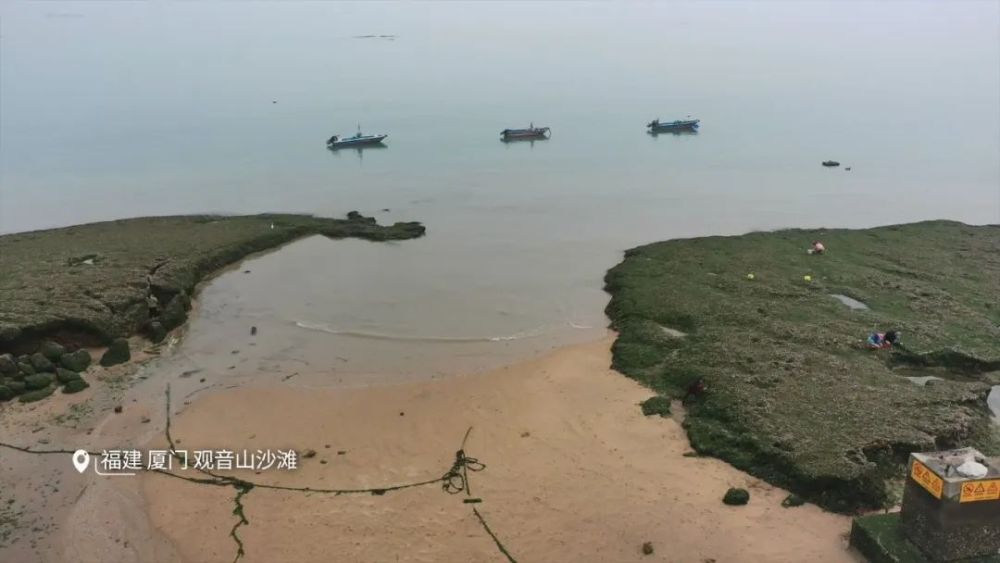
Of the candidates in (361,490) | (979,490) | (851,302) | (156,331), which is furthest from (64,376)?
(851,302)

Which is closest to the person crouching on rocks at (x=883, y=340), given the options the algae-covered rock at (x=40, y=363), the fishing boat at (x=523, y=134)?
the algae-covered rock at (x=40, y=363)

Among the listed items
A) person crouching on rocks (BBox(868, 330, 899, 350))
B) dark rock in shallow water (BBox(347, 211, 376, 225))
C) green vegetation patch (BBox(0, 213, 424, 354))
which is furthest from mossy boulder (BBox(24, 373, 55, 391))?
person crouching on rocks (BBox(868, 330, 899, 350))

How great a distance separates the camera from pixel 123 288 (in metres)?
23.3

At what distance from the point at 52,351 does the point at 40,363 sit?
1.90 ft

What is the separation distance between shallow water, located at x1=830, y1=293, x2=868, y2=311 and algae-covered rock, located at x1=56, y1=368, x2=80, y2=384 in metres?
24.4

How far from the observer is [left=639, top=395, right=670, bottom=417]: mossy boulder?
55.4 ft

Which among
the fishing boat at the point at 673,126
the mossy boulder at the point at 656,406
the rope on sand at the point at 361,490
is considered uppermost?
the fishing boat at the point at 673,126

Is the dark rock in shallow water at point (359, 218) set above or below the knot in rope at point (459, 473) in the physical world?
above

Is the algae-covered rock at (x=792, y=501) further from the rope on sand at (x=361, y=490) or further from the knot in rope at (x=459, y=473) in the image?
the knot in rope at (x=459, y=473)

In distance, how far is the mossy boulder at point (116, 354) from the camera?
2003cm

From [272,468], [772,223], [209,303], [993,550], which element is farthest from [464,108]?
[993,550]

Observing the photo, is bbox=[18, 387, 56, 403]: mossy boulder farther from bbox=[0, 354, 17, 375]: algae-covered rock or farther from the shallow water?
the shallow water

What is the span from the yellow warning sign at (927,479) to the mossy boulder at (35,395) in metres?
20.4

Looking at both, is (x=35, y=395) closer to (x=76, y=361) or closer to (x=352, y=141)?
(x=76, y=361)
